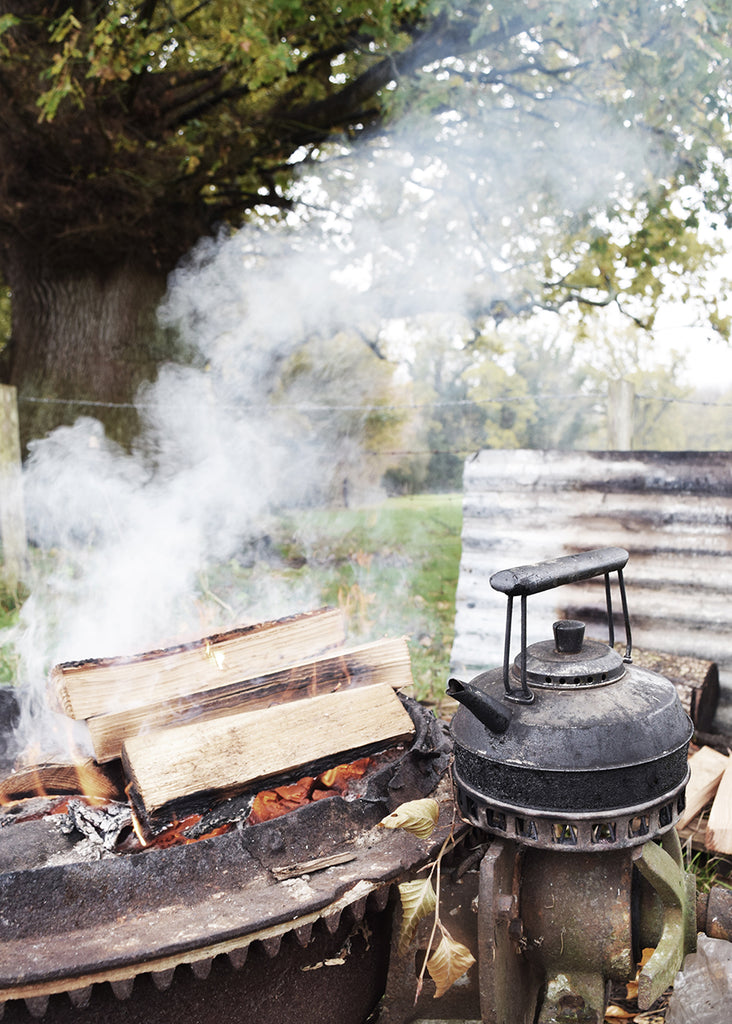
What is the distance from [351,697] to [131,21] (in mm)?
7089

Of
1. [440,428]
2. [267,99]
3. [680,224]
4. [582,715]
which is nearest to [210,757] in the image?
[582,715]

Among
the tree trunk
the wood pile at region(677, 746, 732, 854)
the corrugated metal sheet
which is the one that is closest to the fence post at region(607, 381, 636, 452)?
the corrugated metal sheet

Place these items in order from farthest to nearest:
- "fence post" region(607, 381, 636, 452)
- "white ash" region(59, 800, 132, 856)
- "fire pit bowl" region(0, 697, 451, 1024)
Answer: "fence post" region(607, 381, 636, 452)
"white ash" region(59, 800, 132, 856)
"fire pit bowl" region(0, 697, 451, 1024)

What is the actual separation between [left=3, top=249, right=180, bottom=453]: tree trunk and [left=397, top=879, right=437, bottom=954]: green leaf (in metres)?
6.59

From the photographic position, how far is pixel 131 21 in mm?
6672

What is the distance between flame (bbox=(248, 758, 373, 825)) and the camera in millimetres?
2166

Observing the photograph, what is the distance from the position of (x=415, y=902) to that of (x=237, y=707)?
2.94 ft

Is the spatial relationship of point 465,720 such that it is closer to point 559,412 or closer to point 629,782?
point 629,782

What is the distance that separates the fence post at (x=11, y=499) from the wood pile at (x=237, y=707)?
4.49 meters

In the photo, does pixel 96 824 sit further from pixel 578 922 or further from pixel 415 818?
pixel 578 922

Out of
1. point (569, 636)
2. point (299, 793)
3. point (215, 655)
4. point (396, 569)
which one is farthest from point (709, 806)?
point (396, 569)

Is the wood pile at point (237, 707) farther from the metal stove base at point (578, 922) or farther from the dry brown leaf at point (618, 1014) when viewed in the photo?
the dry brown leaf at point (618, 1014)

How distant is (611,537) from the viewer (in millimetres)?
4035

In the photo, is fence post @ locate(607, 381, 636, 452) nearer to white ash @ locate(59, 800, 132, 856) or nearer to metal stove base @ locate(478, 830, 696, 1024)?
metal stove base @ locate(478, 830, 696, 1024)
